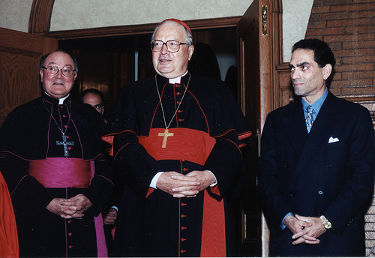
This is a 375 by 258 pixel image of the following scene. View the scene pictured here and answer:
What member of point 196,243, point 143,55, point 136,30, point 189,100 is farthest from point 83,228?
point 143,55

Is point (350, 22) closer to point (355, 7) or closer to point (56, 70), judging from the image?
point (355, 7)

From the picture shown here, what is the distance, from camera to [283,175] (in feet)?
9.39

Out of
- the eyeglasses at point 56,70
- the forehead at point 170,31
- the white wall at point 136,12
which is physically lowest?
the eyeglasses at point 56,70

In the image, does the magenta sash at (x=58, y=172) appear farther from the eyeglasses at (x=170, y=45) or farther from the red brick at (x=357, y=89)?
the red brick at (x=357, y=89)

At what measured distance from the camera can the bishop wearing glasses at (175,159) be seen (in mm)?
2641

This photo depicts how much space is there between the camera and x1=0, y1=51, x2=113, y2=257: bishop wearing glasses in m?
3.09

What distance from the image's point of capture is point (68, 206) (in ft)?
10.0

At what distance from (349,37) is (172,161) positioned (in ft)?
9.11

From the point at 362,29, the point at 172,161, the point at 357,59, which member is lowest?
the point at 172,161

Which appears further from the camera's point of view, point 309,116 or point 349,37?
point 349,37

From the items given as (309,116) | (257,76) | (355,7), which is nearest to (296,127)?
(309,116)

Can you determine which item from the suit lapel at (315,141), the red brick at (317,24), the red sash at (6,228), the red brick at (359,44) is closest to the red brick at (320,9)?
the red brick at (317,24)

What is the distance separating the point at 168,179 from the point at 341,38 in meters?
2.91

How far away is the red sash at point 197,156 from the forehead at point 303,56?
0.75 metres
